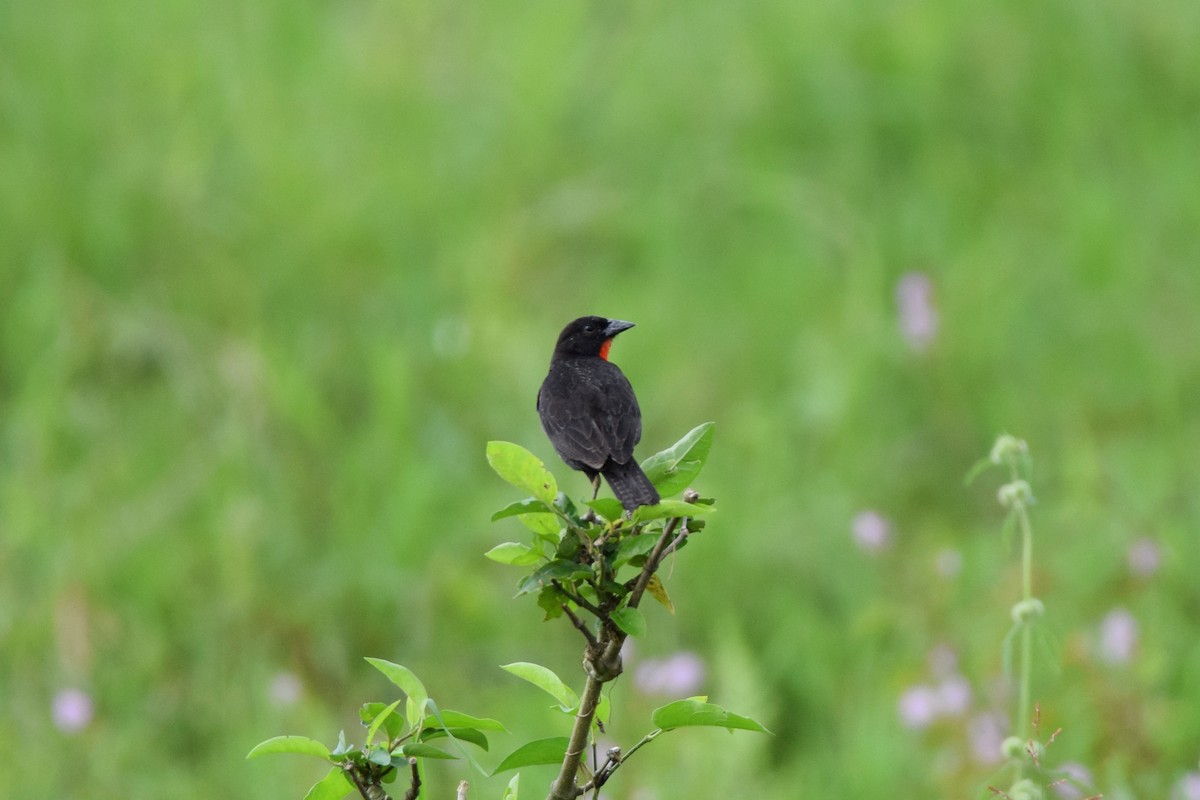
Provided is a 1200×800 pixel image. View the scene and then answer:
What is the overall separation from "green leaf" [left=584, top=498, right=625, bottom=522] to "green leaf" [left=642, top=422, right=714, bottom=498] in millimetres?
148

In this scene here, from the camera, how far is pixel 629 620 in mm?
1562

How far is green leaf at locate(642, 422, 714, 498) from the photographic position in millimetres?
1722

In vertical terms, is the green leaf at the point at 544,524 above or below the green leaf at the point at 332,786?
above

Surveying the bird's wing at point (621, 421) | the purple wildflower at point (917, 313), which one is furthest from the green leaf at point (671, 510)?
the purple wildflower at point (917, 313)

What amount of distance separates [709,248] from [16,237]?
2986 millimetres

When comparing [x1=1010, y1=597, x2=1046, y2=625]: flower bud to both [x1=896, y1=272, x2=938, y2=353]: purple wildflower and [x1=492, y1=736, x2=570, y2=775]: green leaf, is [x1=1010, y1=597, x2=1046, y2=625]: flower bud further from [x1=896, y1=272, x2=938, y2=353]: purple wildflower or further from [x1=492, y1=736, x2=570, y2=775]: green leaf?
[x1=896, y1=272, x2=938, y2=353]: purple wildflower

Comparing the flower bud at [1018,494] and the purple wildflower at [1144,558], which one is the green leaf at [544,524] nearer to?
the flower bud at [1018,494]

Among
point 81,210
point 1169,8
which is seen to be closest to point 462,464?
point 81,210

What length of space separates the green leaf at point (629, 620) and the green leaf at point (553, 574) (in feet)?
0.17

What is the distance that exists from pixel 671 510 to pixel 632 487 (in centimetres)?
41

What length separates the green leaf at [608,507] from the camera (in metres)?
1.56

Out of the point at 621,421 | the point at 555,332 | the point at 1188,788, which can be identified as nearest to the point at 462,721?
the point at 621,421

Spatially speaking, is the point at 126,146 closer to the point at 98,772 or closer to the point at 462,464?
the point at 462,464

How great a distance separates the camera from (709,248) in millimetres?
7004
